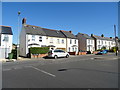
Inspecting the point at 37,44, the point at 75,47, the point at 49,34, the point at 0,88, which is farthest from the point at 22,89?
the point at 75,47

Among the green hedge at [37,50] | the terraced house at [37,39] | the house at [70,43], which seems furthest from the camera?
the house at [70,43]

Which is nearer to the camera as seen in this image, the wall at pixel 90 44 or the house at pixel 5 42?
the house at pixel 5 42

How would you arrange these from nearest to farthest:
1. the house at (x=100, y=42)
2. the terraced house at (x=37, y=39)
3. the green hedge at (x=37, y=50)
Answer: the green hedge at (x=37, y=50) < the terraced house at (x=37, y=39) < the house at (x=100, y=42)

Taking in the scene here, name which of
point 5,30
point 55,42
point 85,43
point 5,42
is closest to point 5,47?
point 5,42

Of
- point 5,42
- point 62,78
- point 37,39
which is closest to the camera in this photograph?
point 62,78

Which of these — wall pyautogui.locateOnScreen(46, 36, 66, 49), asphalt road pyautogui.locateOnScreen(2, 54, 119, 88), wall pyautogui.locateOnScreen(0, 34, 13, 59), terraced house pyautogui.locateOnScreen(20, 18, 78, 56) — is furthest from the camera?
wall pyautogui.locateOnScreen(46, 36, 66, 49)

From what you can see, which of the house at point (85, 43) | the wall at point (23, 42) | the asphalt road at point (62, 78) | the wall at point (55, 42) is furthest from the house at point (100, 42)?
the asphalt road at point (62, 78)

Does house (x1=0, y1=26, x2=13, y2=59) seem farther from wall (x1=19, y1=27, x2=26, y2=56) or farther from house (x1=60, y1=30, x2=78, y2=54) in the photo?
house (x1=60, y1=30, x2=78, y2=54)

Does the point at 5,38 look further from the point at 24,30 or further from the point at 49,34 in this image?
the point at 49,34

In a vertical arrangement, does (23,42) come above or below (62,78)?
above

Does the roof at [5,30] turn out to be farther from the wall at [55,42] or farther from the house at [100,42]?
the house at [100,42]

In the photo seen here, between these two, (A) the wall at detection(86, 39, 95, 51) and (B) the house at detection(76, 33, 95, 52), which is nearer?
(B) the house at detection(76, 33, 95, 52)

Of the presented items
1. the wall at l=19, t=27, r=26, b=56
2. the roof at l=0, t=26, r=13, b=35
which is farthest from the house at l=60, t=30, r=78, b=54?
the roof at l=0, t=26, r=13, b=35

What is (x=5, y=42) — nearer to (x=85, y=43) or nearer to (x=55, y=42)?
(x=55, y=42)
